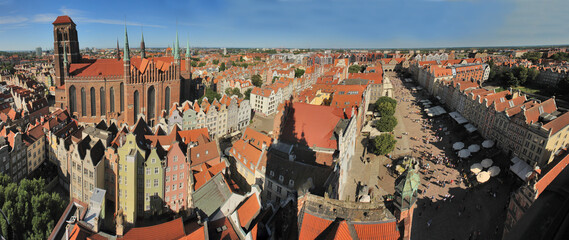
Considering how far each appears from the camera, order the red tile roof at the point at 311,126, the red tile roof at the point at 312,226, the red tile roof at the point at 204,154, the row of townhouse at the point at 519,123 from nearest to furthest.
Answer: the red tile roof at the point at 312,226
the red tile roof at the point at 204,154
the red tile roof at the point at 311,126
the row of townhouse at the point at 519,123

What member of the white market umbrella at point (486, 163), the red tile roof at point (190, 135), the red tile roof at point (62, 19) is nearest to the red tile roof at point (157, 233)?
the red tile roof at point (190, 135)

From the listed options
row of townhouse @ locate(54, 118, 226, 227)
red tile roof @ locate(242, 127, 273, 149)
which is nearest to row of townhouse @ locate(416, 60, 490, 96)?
red tile roof @ locate(242, 127, 273, 149)

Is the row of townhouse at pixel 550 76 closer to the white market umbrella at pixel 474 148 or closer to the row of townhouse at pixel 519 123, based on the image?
the row of townhouse at pixel 519 123

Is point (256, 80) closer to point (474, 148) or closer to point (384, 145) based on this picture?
point (384, 145)

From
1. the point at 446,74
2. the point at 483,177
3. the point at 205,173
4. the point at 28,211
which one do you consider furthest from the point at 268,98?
the point at 446,74

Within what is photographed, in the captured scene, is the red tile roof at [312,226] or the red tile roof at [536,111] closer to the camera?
the red tile roof at [312,226]

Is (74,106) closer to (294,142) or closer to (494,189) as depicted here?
(294,142)

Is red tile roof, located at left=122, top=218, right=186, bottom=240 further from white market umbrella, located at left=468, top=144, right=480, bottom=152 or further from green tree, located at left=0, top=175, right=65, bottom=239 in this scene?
white market umbrella, located at left=468, top=144, right=480, bottom=152
